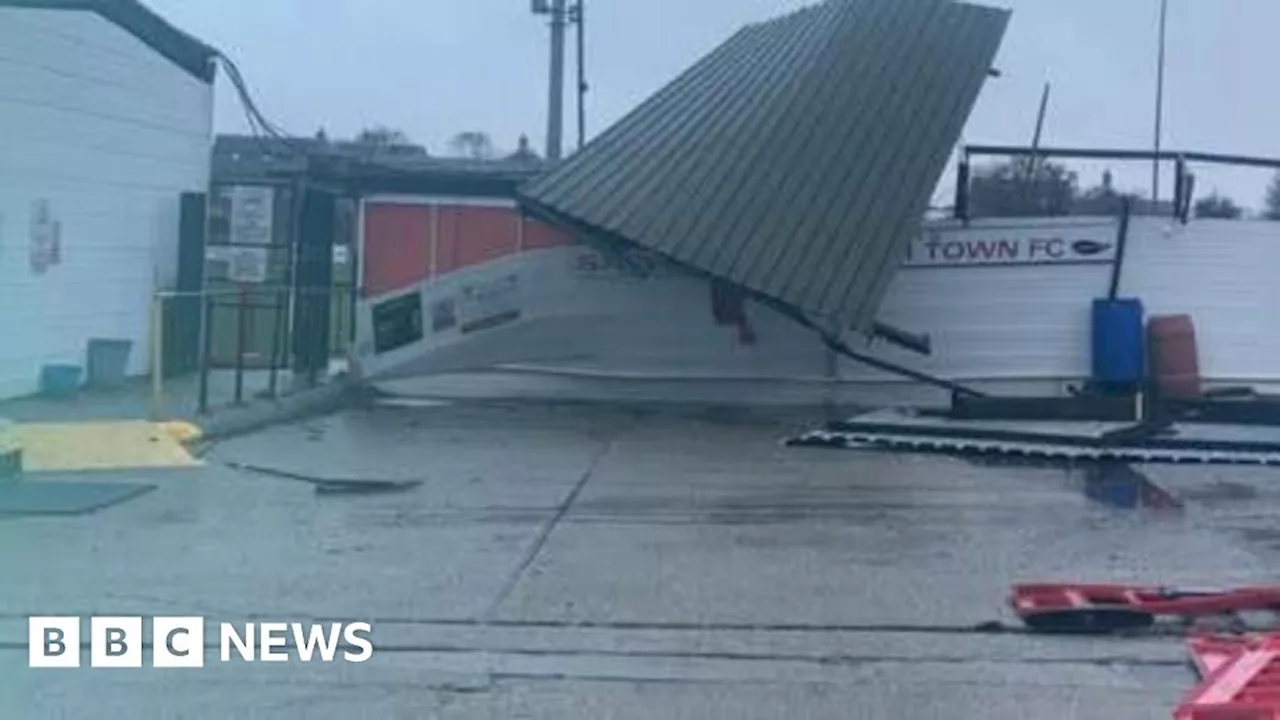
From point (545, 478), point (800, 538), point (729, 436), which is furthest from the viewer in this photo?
point (729, 436)

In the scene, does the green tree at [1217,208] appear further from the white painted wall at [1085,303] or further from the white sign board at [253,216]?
the white sign board at [253,216]

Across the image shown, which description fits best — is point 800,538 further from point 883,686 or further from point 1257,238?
point 1257,238

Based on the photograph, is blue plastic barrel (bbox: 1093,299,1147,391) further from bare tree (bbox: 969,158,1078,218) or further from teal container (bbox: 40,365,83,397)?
teal container (bbox: 40,365,83,397)

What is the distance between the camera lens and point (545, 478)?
16.4 m

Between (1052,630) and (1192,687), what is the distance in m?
1.30

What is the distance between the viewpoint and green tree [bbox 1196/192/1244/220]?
82.5 feet

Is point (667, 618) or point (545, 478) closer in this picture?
point (667, 618)

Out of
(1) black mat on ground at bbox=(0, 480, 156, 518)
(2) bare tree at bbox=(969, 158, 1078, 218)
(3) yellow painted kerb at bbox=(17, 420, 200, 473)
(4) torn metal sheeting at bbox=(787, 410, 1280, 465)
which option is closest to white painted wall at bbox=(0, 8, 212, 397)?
(3) yellow painted kerb at bbox=(17, 420, 200, 473)

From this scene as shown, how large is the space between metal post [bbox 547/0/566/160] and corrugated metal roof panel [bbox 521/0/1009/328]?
1583 centimetres

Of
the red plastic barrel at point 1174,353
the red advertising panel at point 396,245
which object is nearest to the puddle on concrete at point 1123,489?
the red plastic barrel at point 1174,353

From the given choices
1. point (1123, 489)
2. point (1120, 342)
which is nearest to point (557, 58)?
point (1120, 342)

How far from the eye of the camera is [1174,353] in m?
24.2

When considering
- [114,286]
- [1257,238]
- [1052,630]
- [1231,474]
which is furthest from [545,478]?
[1257,238]

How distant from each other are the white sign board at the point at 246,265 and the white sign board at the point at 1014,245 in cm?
969
